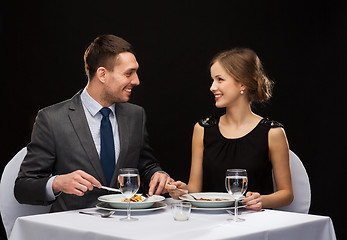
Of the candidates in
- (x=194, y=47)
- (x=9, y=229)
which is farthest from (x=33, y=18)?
(x=9, y=229)

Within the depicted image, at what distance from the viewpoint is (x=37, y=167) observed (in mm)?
2430

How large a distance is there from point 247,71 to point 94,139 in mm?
863

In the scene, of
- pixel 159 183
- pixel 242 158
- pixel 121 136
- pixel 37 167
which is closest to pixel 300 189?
pixel 242 158

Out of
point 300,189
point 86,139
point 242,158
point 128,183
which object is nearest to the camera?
point 128,183

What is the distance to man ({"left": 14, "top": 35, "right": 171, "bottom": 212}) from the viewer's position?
93.4 inches

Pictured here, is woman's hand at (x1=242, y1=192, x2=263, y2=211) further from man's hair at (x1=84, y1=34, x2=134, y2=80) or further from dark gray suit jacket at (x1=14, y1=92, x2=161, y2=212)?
man's hair at (x1=84, y1=34, x2=134, y2=80)

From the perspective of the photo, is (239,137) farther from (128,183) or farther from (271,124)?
(128,183)

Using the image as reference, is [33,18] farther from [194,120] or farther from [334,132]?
[334,132]

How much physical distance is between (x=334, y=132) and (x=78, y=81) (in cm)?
226

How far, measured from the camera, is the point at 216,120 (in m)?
2.91

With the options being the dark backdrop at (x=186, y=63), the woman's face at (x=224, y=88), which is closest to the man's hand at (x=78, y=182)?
the woman's face at (x=224, y=88)

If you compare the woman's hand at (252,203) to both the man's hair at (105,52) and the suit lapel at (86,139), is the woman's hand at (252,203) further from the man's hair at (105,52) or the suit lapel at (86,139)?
the man's hair at (105,52)

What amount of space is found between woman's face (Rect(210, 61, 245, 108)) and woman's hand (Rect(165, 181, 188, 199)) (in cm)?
57

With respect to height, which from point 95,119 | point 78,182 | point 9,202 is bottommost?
point 9,202
